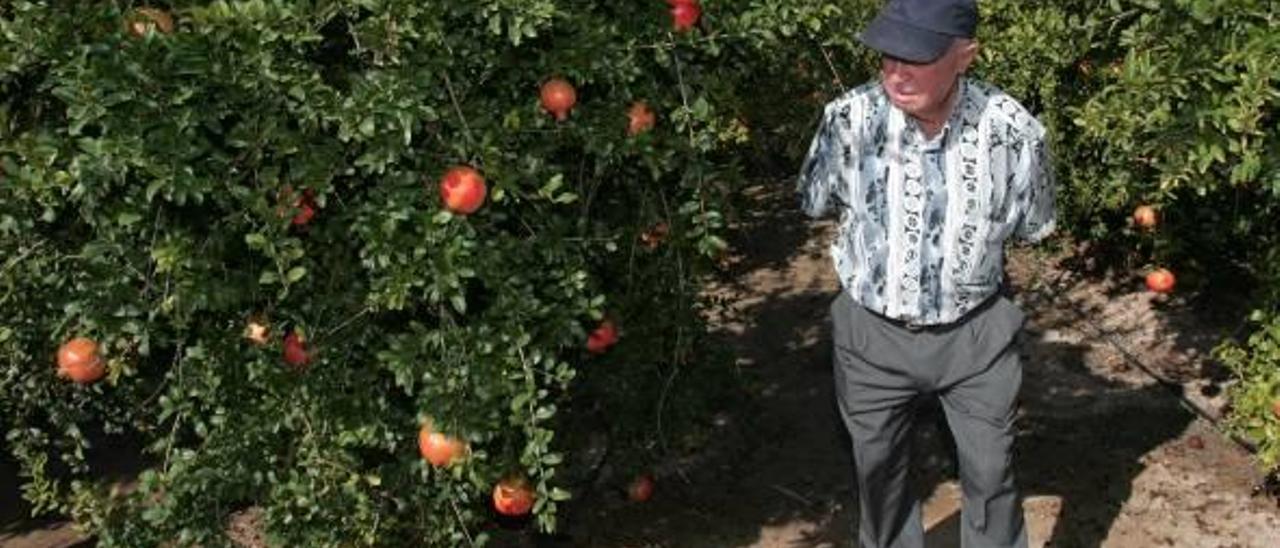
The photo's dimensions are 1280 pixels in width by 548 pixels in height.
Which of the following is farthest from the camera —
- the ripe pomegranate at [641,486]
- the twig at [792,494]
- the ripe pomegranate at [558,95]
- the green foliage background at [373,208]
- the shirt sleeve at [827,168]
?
the twig at [792,494]

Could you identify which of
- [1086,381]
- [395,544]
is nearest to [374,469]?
[395,544]

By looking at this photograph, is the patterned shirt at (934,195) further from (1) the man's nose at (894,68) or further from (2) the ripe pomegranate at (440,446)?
(2) the ripe pomegranate at (440,446)

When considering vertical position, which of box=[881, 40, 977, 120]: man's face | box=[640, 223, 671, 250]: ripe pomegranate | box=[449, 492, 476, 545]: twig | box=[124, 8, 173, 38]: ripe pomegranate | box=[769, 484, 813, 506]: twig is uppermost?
box=[881, 40, 977, 120]: man's face

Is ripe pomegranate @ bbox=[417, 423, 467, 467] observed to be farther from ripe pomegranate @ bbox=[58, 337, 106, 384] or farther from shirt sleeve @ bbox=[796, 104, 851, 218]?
shirt sleeve @ bbox=[796, 104, 851, 218]

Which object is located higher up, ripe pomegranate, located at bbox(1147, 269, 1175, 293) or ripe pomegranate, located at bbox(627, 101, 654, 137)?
ripe pomegranate, located at bbox(627, 101, 654, 137)

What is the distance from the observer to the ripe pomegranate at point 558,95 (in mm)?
3012

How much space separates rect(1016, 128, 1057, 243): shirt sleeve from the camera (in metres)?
3.12

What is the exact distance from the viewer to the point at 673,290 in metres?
3.61

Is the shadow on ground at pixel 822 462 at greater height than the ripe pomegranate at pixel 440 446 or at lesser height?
lesser

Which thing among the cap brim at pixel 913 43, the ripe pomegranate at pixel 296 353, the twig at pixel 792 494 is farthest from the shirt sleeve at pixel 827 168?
the twig at pixel 792 494

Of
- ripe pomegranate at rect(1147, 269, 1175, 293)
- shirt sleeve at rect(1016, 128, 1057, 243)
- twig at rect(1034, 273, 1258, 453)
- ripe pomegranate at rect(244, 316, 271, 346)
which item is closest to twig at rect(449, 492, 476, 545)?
ripe pomegranate at rect(244, 316, 271, 346)

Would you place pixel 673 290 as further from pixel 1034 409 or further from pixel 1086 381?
pixel 1086 381

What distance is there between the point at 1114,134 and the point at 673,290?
4.27 feet

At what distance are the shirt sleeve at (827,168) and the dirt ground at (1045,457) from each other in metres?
1.04
